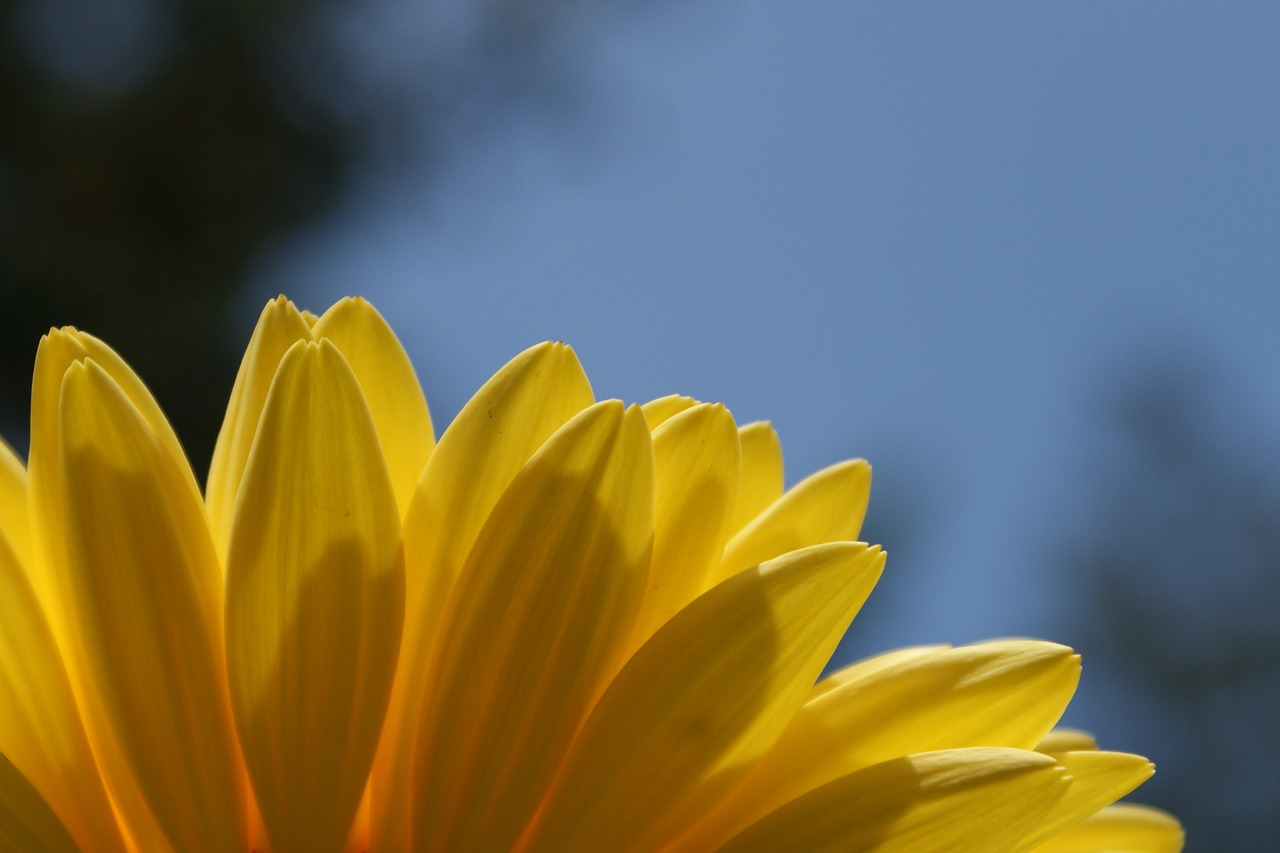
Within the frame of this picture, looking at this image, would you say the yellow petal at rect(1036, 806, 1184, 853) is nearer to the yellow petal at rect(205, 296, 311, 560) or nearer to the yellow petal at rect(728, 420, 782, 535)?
the yellow petal at rect(728, 420, 782, 535)

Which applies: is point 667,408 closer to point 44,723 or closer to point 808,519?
point 808,519

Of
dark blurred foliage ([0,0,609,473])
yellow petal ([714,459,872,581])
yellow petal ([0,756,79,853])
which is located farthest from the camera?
dark blurred foliage ([0,0,609,473])

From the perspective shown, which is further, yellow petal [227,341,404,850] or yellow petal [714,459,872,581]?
yellow petal [714,459,872,581]

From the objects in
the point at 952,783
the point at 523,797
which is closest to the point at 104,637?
the point at 523,797

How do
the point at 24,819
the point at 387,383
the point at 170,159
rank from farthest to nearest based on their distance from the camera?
the point at 170,159 → the point at 387,383 → the point at 24,819

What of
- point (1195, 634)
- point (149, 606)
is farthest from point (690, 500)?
point (1195, 634)

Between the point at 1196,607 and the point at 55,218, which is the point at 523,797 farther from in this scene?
the point at 1196,607

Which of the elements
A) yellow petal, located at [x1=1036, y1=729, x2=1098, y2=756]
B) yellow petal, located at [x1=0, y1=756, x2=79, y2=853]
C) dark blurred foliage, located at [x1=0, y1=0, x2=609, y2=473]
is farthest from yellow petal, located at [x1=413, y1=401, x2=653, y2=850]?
dark blurred foliage, located at [x1=0, y1=0, x2=609, y2=473]
